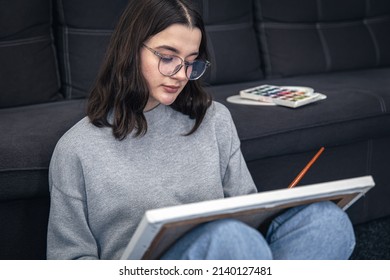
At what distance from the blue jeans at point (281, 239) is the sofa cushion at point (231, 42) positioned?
119 cm

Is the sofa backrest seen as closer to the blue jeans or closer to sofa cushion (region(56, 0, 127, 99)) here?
sofa cushion (region(56, 0, 127, 99))

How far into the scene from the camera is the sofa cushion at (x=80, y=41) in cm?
195

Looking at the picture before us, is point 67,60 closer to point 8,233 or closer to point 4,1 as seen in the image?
point 4,1

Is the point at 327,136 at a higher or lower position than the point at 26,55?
lower

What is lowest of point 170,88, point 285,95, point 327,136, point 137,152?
point 327,136

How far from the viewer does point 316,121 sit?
1.75m

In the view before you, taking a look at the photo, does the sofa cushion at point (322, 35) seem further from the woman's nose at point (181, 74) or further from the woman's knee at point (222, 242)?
the woman's knee at point (222, 242)

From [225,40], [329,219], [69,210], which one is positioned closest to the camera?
[329,219]

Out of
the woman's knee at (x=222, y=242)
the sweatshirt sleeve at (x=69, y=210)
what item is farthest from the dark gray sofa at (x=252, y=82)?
the woman's knee at (x=222, y=242)

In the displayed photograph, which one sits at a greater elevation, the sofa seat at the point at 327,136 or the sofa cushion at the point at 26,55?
the sofa cushion at the point at 26,55

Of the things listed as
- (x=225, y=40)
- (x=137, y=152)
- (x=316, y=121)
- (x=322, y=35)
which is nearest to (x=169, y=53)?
(x=137, y=152)

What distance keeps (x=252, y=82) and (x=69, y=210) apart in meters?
1.26

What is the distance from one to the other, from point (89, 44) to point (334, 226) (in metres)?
1.22

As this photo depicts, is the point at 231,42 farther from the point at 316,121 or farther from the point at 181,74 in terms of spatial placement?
the point at 181,74
